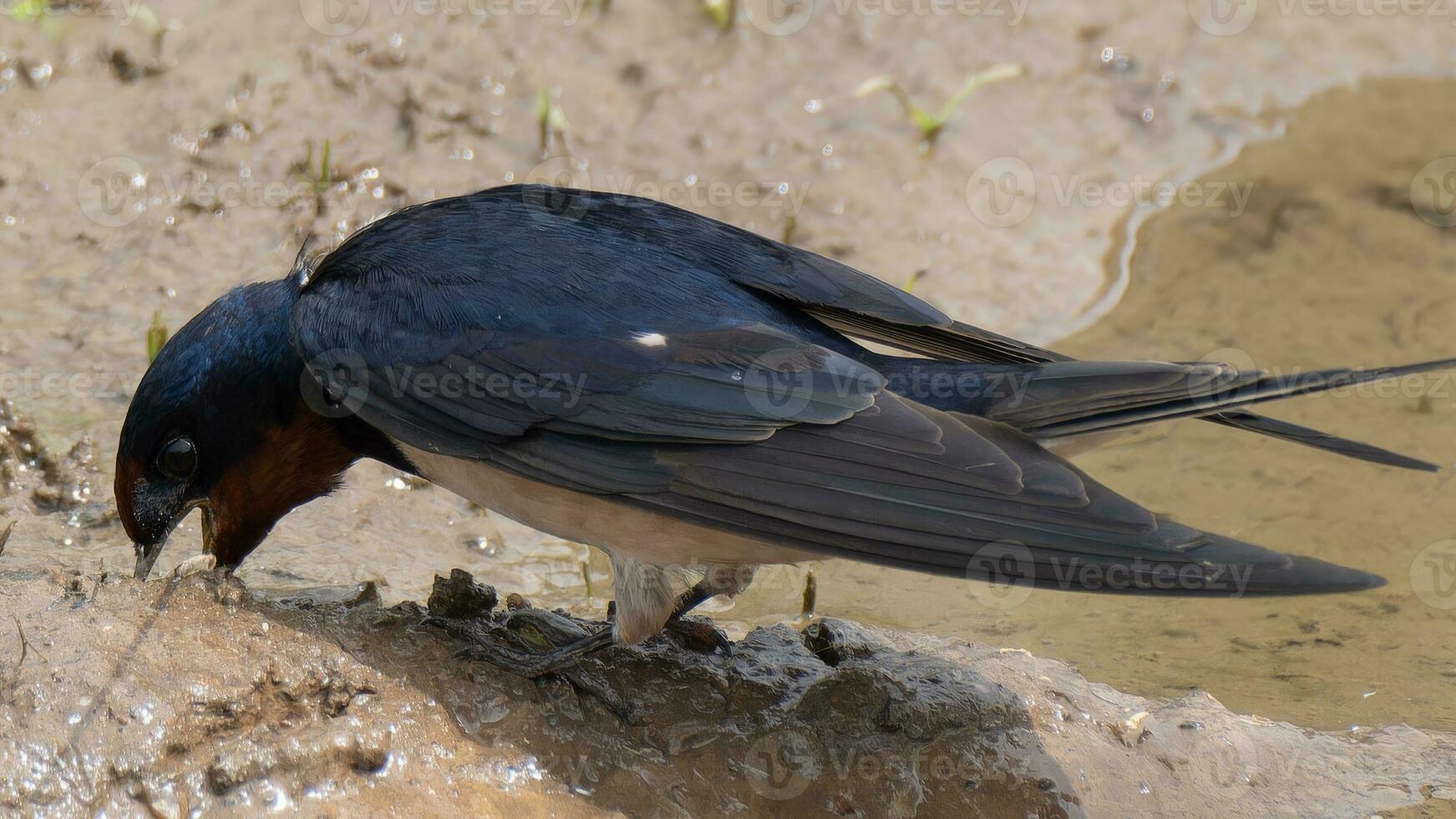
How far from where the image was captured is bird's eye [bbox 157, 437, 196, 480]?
3.69m

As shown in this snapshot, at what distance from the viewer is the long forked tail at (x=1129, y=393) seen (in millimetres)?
3080

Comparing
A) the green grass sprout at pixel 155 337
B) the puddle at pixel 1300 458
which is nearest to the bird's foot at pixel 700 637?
the puddle at pixel 1300 458

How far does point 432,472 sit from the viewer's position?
378 centimetres

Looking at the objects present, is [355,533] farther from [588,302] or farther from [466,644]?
[588,302]

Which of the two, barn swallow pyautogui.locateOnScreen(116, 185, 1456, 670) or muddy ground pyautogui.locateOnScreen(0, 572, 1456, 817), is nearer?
muddy ground pyautogui.locateOnScreen(0, 572, 1456, 817)

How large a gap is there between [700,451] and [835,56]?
417 centimetres

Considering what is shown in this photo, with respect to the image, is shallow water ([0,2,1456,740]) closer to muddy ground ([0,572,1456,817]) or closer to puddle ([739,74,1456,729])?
puddle ([739,74,1456,729])

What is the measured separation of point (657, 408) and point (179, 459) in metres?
1.30

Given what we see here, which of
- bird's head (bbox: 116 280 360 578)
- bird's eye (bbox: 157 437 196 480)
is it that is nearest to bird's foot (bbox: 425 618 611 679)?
bird's head (bbox: 116 280 360 578)

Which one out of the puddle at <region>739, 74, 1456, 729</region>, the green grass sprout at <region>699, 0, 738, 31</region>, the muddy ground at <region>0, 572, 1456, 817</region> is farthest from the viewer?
the green grass sprout at <region>699, 0, 738, 31</region>

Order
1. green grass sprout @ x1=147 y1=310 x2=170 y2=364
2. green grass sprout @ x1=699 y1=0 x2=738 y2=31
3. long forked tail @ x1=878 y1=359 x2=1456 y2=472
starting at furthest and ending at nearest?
green grass sprout @ x1=699 y1=0 x2=738 y2=31 → green grass sprout @ x1=147 y1=310 x2=170 y2=364 → long forked tail @ x1=878 y1=359 x2=1456 y2=472

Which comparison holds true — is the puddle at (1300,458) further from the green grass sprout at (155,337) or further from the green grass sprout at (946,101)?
the green grass sprout at (155,337)

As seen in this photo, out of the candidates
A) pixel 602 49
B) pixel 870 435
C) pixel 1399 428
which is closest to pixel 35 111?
pixel 602 49

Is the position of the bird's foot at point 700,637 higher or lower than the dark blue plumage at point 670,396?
lower
